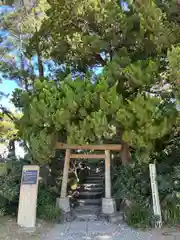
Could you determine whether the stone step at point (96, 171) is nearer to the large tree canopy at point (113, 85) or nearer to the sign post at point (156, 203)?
the large tree canopy at point (113, 85)

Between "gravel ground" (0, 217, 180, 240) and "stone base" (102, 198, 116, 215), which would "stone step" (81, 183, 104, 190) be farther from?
"gravel ground" (0, 217, 180, 240)

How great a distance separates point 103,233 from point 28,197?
199cm

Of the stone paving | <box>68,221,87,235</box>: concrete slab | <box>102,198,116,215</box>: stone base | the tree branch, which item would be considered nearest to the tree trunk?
<box>102,198,116,215</box>: stone base

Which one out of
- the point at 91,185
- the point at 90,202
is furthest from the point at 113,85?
the point at 91,185

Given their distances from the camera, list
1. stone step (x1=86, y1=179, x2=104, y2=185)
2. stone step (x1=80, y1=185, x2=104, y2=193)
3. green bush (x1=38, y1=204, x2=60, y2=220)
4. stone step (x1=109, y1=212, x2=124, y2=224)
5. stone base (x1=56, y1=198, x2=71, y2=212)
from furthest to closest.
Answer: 1. stone step (x1=86, y1=179, x2=104, y2=185)
2. stone step (x1=80, y1=185, x2=104, y2=193)
3. stone base (x1=56, y1=198, x2=71, y2=212)
4. green bush (x1=38, y1=204, x2=60, y2=220)
5. stone step (x1=109, y1=212, x2=124, y2=224)

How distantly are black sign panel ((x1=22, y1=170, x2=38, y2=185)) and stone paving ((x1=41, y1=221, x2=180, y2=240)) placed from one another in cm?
127

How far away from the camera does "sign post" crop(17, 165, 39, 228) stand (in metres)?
6.63

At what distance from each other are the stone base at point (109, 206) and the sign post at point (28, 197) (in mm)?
1959

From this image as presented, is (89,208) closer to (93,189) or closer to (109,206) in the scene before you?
(109,206)

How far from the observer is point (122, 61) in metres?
6.89

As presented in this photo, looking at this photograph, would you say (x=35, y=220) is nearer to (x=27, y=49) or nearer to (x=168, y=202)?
(x=168, y=202)

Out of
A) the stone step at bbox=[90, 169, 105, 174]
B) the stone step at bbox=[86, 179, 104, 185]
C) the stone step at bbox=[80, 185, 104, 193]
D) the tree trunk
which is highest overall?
the tree trunk

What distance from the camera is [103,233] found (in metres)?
6.34

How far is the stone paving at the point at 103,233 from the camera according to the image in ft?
19.6
